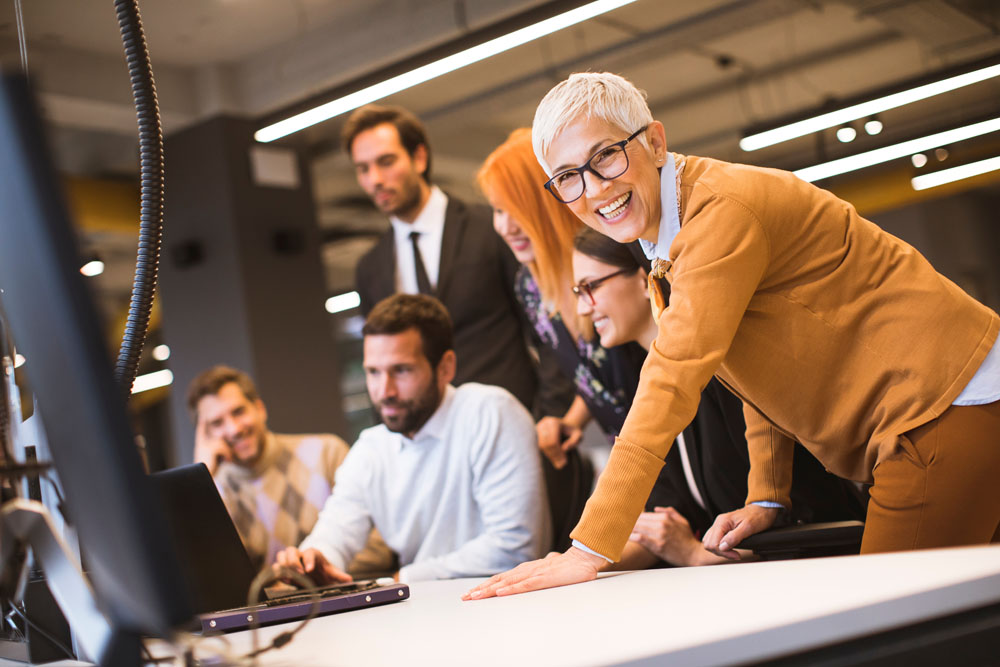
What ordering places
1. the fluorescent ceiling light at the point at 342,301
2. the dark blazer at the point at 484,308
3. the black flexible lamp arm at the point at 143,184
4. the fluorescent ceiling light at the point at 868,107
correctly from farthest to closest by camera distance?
the fluorescent ceiling light at the point at 342,301 → the fluorescent ceiling light at the point at 868,107 → the dark blazer at the point at 484,308 → the black flexible lamp arm at the point at 143,184

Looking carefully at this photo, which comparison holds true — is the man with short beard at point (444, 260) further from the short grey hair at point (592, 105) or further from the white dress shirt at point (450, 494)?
the short grey hair at point (592, 105)

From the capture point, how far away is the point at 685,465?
205 centimetres

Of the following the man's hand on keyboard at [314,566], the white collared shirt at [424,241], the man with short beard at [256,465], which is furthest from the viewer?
the man with short beard at [256,465]

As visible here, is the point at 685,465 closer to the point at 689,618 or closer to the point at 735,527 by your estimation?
the point at 735,527

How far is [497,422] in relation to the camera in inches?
92.6

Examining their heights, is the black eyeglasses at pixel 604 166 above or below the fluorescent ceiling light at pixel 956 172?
below

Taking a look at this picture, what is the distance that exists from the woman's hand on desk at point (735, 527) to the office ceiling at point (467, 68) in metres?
3.94

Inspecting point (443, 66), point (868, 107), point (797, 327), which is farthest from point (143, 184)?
point (868, 107)

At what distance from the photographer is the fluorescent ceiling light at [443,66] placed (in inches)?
171

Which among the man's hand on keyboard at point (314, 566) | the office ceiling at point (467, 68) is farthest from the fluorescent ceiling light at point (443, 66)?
the man's hand on keyboard at point (314, 566)

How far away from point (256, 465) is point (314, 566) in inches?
57.8

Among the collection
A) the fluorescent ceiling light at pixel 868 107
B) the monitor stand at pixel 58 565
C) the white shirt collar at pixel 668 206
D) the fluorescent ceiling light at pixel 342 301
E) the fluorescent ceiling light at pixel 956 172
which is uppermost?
the fluorescent ceiling light at pixel 868 107

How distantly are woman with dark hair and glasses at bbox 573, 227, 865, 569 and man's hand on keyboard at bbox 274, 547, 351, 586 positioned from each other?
59 cm

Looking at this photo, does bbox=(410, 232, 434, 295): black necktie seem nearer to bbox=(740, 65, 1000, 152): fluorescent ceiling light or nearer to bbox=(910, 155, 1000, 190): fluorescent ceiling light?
bbox=(740, 65, 1000, 152): fluorescent ceiling light
